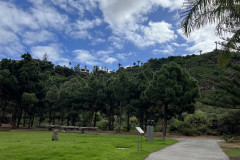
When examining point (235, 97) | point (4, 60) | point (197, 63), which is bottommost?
point (235, 97)

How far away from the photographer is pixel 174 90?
775 inches

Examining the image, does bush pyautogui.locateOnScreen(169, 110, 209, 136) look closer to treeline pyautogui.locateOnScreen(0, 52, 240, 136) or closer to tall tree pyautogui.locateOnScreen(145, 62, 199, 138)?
treeline pyautogui.locateOnScreen(0, 52, 240, 136)

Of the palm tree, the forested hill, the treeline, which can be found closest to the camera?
the palm tree

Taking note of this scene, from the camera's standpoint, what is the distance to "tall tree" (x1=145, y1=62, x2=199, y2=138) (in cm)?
A: 1967

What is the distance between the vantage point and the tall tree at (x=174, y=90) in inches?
774

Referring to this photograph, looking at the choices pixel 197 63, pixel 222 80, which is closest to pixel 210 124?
pixel 222 80

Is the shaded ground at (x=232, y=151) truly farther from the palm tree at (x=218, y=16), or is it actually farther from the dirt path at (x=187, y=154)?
the palm tree at (x=218, y=16)

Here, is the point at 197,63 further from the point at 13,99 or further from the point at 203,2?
the point at 203,2

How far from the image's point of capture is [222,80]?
14.0 meters

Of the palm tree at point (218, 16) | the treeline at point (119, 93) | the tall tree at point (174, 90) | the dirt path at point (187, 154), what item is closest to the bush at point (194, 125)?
the treeline at point (119, 93)

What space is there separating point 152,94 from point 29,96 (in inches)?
586

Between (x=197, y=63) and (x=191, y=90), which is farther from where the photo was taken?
(x=197, y=63)

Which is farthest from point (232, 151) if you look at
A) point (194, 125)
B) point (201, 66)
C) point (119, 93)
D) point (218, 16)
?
point (201, 66)

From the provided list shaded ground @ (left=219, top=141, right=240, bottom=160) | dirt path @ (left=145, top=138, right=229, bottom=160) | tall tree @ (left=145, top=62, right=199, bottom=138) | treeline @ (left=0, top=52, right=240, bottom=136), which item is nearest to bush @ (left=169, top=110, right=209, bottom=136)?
treeline @ (left=0, top=52, right=240, bottom=136)
